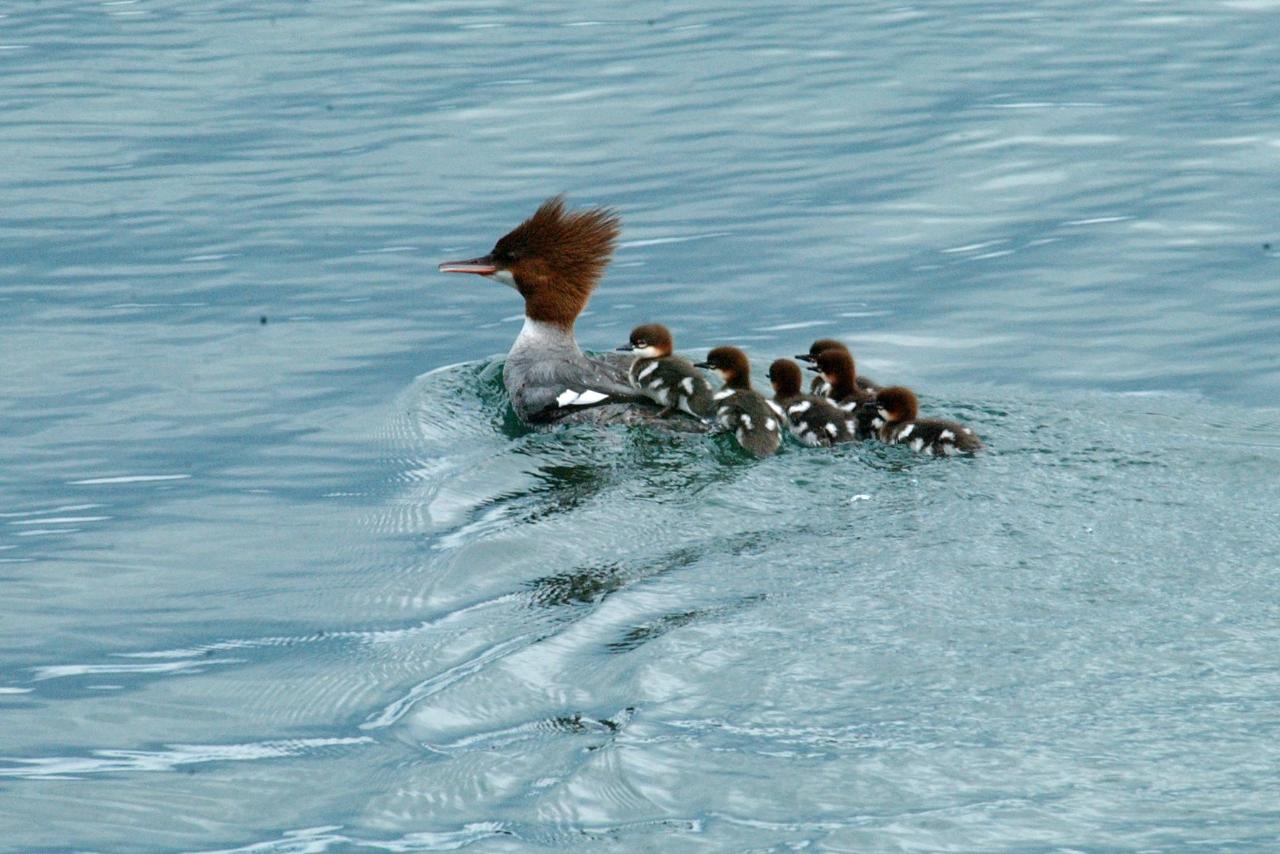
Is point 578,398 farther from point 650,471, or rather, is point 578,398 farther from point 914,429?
point 914,429

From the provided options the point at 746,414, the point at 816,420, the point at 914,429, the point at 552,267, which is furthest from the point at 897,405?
the point at 552,267

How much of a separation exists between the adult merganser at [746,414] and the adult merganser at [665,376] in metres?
0.12

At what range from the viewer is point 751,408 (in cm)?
818

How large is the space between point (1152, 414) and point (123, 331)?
5861mm

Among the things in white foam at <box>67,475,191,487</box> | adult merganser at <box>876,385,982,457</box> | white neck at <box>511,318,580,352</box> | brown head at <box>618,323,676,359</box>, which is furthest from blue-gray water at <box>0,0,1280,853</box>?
brown head at <box>618,323,676,359</box>

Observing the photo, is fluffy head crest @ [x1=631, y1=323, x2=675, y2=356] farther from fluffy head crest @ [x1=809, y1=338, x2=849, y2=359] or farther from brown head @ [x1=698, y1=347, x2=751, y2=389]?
fluffy head crest @ [x1=809, y1=338, x2=849, y2=359]

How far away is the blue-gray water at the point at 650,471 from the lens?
5.46 meters

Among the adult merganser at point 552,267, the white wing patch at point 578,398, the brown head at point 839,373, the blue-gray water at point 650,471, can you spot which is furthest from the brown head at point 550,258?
the brown head at point 839,373

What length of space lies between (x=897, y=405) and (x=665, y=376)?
1.30 meters

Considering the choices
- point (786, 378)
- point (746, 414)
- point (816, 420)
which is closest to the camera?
point (746, 414)

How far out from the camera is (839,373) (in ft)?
29.0

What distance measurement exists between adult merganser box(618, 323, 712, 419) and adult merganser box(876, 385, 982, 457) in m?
0.85

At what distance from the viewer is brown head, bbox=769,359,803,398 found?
28.8 feet

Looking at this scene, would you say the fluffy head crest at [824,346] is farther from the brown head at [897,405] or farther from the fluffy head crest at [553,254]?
the fluffy head crest at [553,254]
